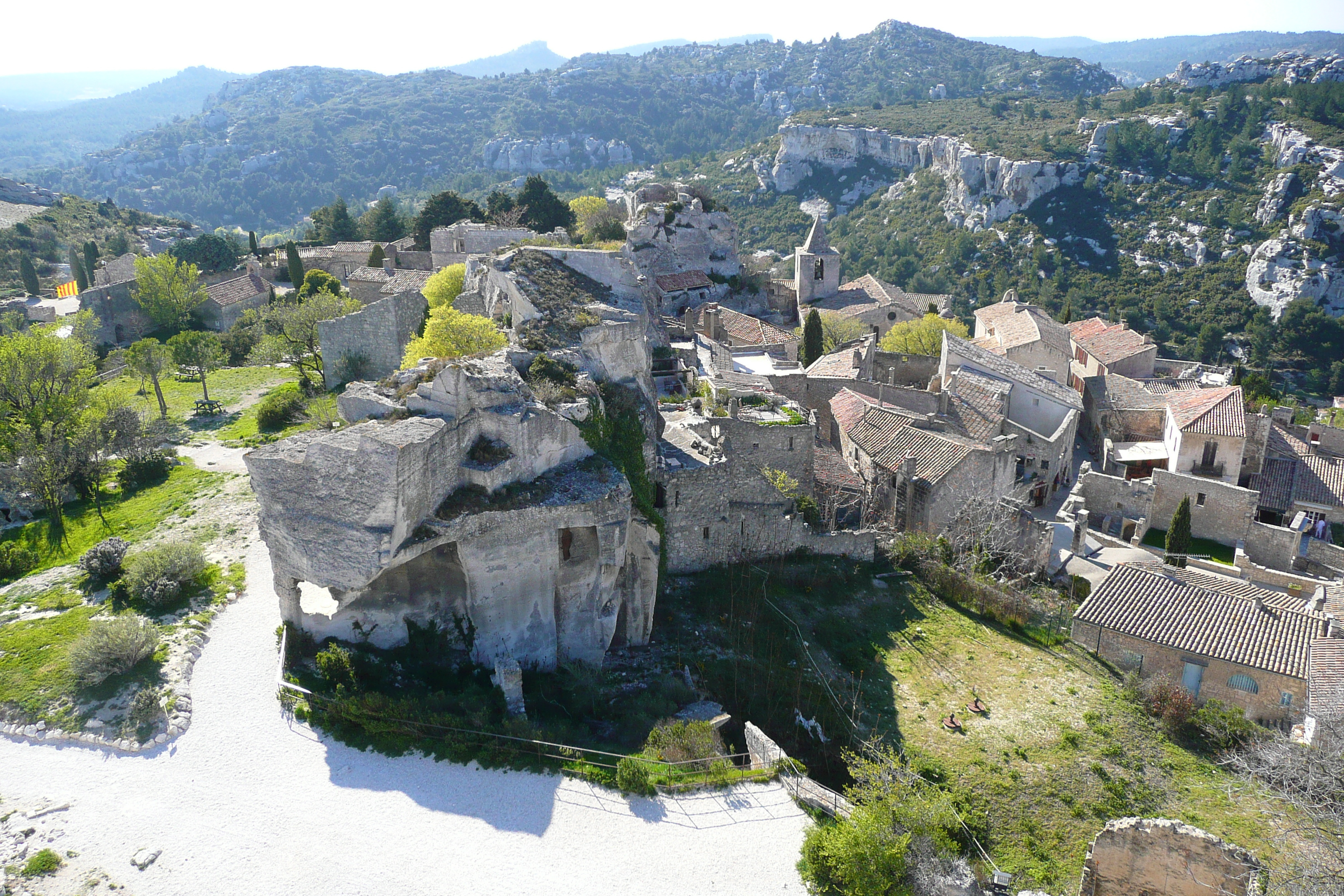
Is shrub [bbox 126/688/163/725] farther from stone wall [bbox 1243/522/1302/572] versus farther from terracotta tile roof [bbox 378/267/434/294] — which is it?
stone wall [bbox 1243/522/1302/572]

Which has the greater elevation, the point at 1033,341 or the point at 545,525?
the point at 545,525

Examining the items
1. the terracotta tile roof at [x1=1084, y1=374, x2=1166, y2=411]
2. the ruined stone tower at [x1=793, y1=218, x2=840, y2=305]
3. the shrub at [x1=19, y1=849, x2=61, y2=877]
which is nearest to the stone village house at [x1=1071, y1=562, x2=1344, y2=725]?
the terracotta tile roof at [x1=1084, y1=374, x2=1166, y2=411]

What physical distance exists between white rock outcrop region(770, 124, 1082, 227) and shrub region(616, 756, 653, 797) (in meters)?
93.2

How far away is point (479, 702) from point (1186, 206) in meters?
95.0

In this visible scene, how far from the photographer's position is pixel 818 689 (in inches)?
827

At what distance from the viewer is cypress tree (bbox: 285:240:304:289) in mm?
56594

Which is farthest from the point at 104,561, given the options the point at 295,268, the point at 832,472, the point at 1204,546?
the point at 295,268

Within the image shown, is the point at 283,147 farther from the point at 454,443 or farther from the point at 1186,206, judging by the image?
the point at 454,443

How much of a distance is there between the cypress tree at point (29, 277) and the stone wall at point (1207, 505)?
3054 inches

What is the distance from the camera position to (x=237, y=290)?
54.5 metres

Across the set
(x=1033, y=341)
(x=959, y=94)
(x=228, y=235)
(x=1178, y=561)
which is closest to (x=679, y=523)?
(x=1178, y=561)

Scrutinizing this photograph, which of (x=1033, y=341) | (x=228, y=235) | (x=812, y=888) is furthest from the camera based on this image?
(x=228, y=235)

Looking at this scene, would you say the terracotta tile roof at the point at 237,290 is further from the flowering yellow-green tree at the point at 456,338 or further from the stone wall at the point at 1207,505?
the stone wall at the point at 1207,505

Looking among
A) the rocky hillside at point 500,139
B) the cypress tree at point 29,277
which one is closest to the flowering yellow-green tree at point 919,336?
the cypress tree at point 29,277
